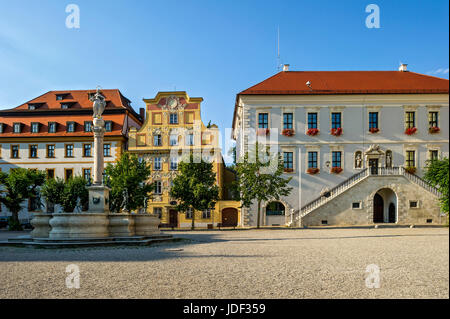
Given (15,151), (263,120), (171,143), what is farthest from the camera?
(15,151)

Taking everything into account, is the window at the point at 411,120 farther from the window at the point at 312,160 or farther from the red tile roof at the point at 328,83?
the window at the point at 312,160

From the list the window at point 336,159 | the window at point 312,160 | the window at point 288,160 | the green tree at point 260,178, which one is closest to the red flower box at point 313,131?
the window at point 312,160

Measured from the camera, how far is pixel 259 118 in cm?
3456

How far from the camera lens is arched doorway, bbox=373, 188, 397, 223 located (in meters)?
32.3

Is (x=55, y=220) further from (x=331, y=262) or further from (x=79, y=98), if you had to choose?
(x=79, y=98)

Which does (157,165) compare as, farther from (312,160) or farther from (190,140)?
(312,160)

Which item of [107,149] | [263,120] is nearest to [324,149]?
[263,120]

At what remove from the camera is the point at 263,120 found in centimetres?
3456

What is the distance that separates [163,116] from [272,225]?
16373 millimetres

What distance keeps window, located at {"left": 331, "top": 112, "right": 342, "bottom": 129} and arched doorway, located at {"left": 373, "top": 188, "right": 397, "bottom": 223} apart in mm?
7117

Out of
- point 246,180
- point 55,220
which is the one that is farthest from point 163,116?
point 55,220

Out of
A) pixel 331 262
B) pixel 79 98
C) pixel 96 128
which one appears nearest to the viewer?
pixel 331 262

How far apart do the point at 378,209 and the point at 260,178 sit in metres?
12.1

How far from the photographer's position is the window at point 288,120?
3453 centimetres
